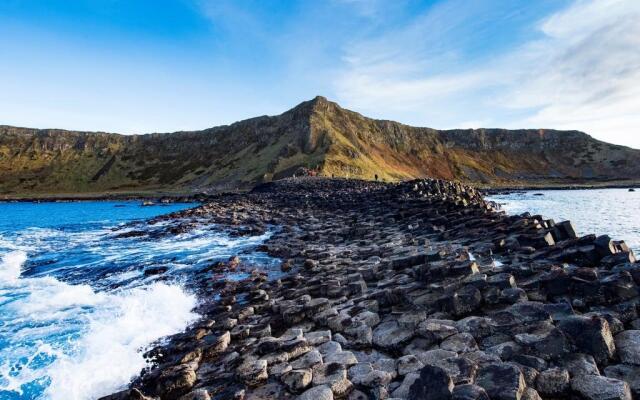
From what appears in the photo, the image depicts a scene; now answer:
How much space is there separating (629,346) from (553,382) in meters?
1.83

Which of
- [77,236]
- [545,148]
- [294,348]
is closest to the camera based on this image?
[294,348]

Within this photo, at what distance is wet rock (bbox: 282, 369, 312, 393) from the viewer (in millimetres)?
6434

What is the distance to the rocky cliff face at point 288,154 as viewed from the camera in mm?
128125

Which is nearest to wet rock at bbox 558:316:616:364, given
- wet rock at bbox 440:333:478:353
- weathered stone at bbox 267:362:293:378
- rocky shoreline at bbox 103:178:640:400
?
rocky shoreline at bbox 103:178:640:400

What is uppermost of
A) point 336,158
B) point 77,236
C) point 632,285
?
point 336,158

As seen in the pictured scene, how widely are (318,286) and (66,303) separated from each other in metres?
9.54

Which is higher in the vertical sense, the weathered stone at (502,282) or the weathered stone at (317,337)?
the weathered stone at (502,282)

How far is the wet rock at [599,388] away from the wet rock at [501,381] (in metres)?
0.78

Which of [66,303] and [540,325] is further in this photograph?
[66,303]

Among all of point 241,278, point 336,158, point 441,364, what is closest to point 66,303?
point 241,278

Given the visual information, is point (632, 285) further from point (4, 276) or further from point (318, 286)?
point (4, 276)

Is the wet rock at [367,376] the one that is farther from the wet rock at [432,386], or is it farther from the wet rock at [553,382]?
the wet rock at [553,382]

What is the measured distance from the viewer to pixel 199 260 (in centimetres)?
2020

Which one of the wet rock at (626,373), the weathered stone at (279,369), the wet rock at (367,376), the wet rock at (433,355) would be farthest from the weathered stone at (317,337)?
the wet rock at (626,373)
